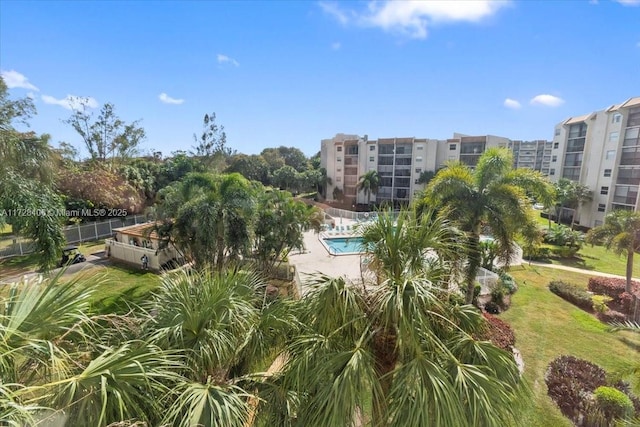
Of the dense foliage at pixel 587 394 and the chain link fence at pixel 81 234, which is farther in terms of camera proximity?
the chain link fence at pixel 81 234

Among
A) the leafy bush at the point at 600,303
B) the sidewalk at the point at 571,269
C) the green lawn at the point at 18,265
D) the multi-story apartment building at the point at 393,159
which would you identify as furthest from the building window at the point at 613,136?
the green lawn at the point at 18,265

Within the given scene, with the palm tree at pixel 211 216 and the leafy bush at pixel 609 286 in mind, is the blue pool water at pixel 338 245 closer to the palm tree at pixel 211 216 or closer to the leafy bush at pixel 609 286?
the palm tree at pixel 211 216

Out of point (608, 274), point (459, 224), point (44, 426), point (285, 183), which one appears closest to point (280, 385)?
point (44, 426)

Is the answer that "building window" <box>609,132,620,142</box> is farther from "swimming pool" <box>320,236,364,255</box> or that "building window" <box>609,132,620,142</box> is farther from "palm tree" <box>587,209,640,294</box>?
"swimming pool" <box>320,236,364,255</box>

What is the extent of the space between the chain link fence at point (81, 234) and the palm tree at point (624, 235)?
94.2 feet

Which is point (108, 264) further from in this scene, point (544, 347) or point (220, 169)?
point (220, 169)

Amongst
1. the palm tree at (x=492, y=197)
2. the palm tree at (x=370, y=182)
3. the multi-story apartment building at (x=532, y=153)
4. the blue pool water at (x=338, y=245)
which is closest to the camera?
the palm tree at (x=492, y=197)

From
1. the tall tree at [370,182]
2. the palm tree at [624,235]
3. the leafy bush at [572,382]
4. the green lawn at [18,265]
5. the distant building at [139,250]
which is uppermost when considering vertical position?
the tall tree at [370,182]

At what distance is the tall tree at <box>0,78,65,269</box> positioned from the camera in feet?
28.0

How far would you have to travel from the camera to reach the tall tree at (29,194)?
852 cm

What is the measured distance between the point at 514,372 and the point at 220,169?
170ft

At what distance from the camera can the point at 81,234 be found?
22891mm

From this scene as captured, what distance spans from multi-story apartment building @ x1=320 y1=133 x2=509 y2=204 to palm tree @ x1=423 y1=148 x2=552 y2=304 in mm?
32103

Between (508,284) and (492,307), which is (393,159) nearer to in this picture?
(508,284)
